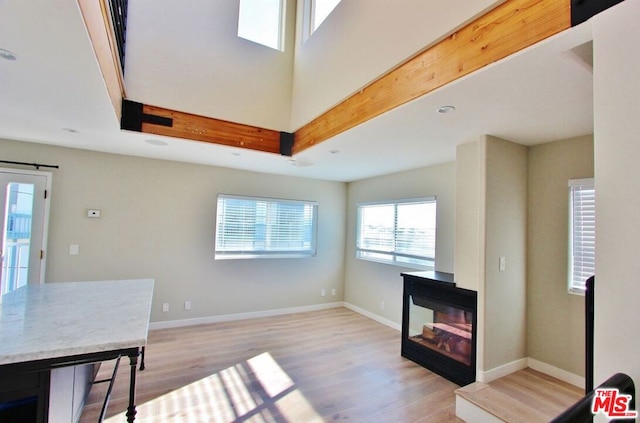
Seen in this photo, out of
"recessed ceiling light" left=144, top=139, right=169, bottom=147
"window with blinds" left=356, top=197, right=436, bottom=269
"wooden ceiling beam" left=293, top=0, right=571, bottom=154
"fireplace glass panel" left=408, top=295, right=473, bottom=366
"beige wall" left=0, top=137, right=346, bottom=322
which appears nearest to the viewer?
"wooden ceiling beam" left=293, top=0, right=571, bottom=154

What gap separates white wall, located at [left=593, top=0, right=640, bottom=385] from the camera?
1.10 meters

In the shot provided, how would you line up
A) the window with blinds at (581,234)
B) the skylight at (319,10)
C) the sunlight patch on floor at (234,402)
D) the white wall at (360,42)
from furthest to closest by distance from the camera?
the skylight at (319,10)
the window with blinds at (581,234)
the sunlight patch on floor at (234,402)
the white wall at (360,42)

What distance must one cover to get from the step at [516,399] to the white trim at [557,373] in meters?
0.05

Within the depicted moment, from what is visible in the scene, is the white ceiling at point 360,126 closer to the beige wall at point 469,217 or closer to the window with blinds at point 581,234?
the beige wall at point 469,217

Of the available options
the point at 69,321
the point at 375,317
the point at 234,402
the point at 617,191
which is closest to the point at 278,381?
the point at 234,402

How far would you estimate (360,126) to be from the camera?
8.86ft

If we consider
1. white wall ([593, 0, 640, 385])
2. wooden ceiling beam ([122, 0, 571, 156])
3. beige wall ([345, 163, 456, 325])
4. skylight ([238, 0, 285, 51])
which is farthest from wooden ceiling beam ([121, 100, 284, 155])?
white wall ([593, 0, 640, 385])

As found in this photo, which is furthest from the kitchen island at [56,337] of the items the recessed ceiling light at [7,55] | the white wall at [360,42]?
the white wall at [360,42]

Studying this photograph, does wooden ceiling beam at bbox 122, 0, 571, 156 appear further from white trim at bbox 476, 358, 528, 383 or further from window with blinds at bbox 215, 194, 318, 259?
white trim at bbox 476, 358, 528, 383

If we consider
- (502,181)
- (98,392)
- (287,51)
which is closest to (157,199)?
(98,392)

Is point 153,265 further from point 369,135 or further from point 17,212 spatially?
point 369,135

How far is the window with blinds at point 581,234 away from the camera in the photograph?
9.04 ft

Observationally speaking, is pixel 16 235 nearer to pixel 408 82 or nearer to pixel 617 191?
pixel 408 82

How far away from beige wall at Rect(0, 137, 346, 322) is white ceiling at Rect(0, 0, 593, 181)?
0.31m
